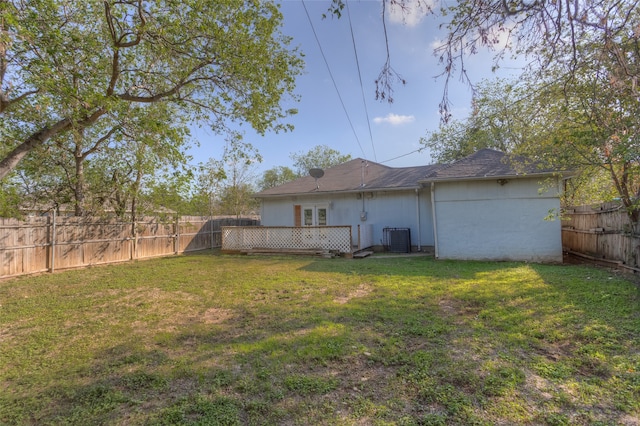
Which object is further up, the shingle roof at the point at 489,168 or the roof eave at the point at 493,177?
the shingle roof at the point at 489,168

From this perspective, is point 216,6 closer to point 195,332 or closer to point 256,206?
point 195,332

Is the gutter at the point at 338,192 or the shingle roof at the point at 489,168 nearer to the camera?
the shingle roof at the point at 489,168

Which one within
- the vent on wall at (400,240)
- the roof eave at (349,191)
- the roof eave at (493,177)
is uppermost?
the roof eave at (349,191)

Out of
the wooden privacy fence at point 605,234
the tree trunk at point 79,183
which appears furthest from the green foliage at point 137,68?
the wooden privacy fence at point 605,234

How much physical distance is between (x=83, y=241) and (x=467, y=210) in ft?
41.5

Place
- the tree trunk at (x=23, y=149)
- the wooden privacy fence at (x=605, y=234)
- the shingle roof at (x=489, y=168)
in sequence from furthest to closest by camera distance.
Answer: the shingle roof at (x=489, y=168) < the wooden privacy fence at (x=605, y=234) < the tree trunk at (x=23, y=149)

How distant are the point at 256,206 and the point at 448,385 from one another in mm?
26892

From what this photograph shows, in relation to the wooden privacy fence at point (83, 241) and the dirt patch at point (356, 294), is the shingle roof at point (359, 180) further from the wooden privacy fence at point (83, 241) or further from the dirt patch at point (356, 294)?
the dirt patch at point (356, 294)

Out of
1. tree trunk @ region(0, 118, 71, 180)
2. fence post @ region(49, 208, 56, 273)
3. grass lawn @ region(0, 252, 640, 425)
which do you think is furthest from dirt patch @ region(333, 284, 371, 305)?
fence post @ region(49, 208, 56, 273)

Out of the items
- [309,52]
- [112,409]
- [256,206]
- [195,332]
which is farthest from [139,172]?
[256,206]

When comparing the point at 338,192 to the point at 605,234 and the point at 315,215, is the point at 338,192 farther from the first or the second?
the point at 605,234

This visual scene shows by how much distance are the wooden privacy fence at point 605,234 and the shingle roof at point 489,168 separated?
1603mm

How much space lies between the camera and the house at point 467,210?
8.45 meters

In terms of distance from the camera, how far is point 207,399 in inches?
93.0
